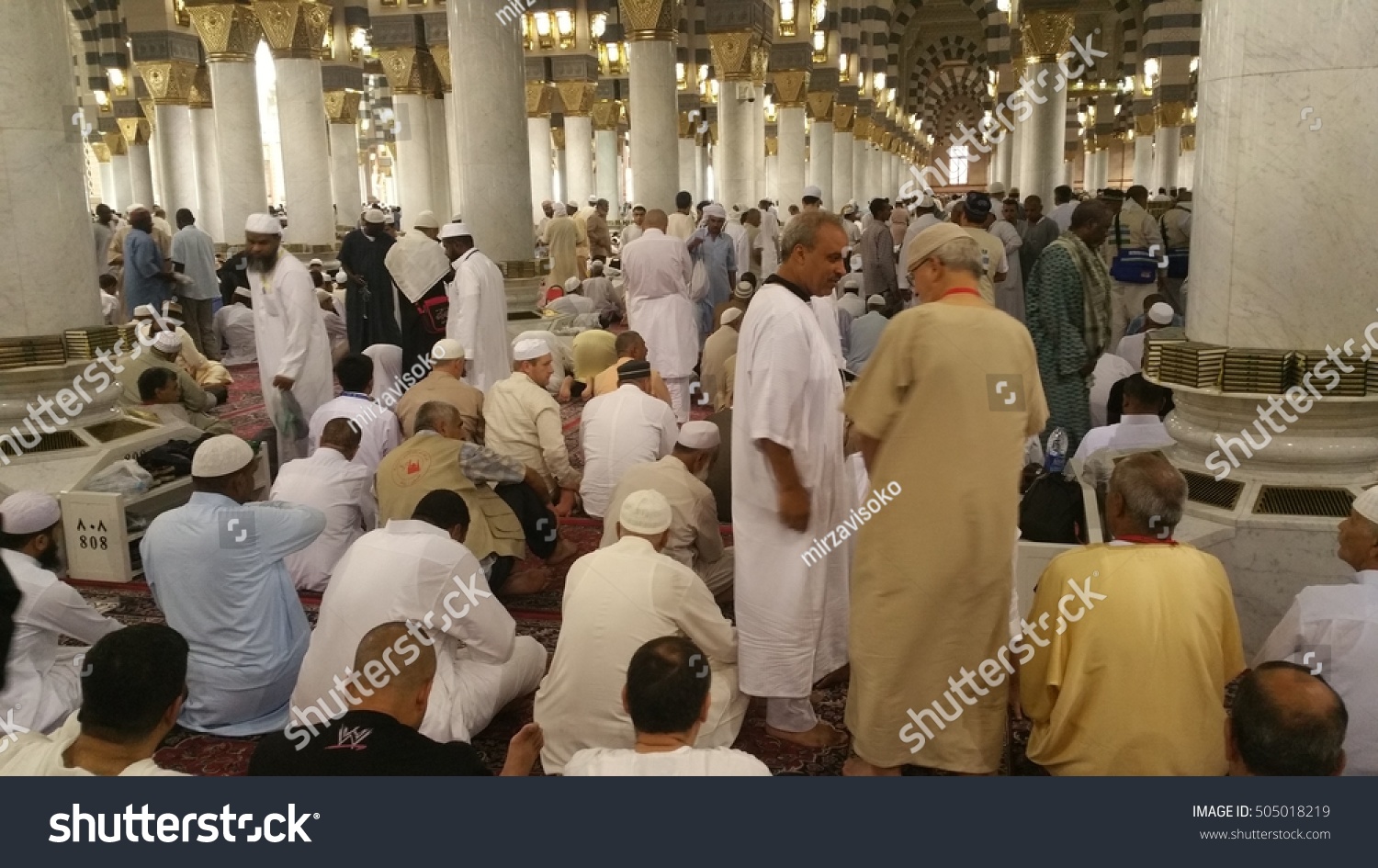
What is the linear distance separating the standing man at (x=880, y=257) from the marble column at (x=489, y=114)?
2428 millimetres

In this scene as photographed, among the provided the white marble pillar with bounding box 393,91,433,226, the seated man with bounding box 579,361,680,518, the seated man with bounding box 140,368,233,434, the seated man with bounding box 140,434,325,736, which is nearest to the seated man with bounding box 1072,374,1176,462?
the seated man with bounding box 579,361,680,518

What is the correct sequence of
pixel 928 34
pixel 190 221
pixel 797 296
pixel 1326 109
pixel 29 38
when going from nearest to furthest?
pixel 797 296 < pixel 1326 109 < pixel 29 38 < pixel 190 221 < pixel 928 34

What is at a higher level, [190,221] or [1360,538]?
[190,221]

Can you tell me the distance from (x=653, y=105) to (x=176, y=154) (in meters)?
6.90

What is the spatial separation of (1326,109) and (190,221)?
8.98 metres

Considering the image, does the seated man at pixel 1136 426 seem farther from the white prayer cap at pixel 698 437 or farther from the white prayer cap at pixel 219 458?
the white prayer cap at pixel 219 458

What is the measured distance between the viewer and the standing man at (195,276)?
30.8 ft

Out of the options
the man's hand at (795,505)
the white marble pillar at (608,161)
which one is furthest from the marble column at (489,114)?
the white marble pillar at (608,161)

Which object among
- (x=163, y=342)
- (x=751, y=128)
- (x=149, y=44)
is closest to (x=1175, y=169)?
(x=751, y=128)

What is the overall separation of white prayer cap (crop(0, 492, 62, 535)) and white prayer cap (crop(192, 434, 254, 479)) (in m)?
0.55

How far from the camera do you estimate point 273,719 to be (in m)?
3.18

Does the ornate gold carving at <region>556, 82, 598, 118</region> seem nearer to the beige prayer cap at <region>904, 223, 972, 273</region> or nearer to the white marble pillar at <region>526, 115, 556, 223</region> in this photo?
the white marble pillar at <region>526, 115, 556, 223</region>

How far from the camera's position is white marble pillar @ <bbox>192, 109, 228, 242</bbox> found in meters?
13.8
